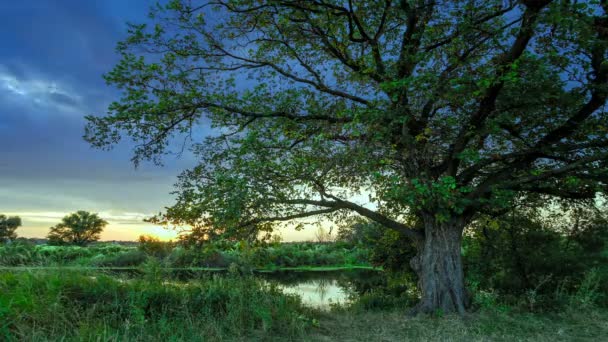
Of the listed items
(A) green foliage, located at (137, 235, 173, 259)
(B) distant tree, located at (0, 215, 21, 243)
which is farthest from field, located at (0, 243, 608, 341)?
(B) distant tree, located at (0, 215, 21, 243)

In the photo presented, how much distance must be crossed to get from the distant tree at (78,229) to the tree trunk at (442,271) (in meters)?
45.2

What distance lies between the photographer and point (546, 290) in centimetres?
1320

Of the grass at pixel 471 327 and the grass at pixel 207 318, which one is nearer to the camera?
the grass at pixel 207 318

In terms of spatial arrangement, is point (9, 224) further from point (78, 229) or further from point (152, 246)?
point (152, 246)

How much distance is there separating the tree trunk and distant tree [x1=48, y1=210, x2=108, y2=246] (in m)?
45.2

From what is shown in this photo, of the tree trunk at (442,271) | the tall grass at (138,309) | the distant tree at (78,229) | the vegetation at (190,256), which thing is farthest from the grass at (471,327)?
the distant tree at (78,229)

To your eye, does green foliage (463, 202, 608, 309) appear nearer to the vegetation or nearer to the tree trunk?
the tree trunk

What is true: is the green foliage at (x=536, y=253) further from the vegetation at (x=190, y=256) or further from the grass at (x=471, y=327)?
the vegetation at (x=190, y=256)

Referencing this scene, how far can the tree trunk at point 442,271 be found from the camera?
11.0 m

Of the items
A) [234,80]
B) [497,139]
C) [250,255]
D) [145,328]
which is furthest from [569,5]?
[145,328]

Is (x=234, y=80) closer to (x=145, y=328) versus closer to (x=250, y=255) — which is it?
(x=250, y=255)

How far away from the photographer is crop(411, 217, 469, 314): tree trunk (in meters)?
11.0

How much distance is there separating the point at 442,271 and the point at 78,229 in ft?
155

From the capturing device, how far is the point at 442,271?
1116 cm
